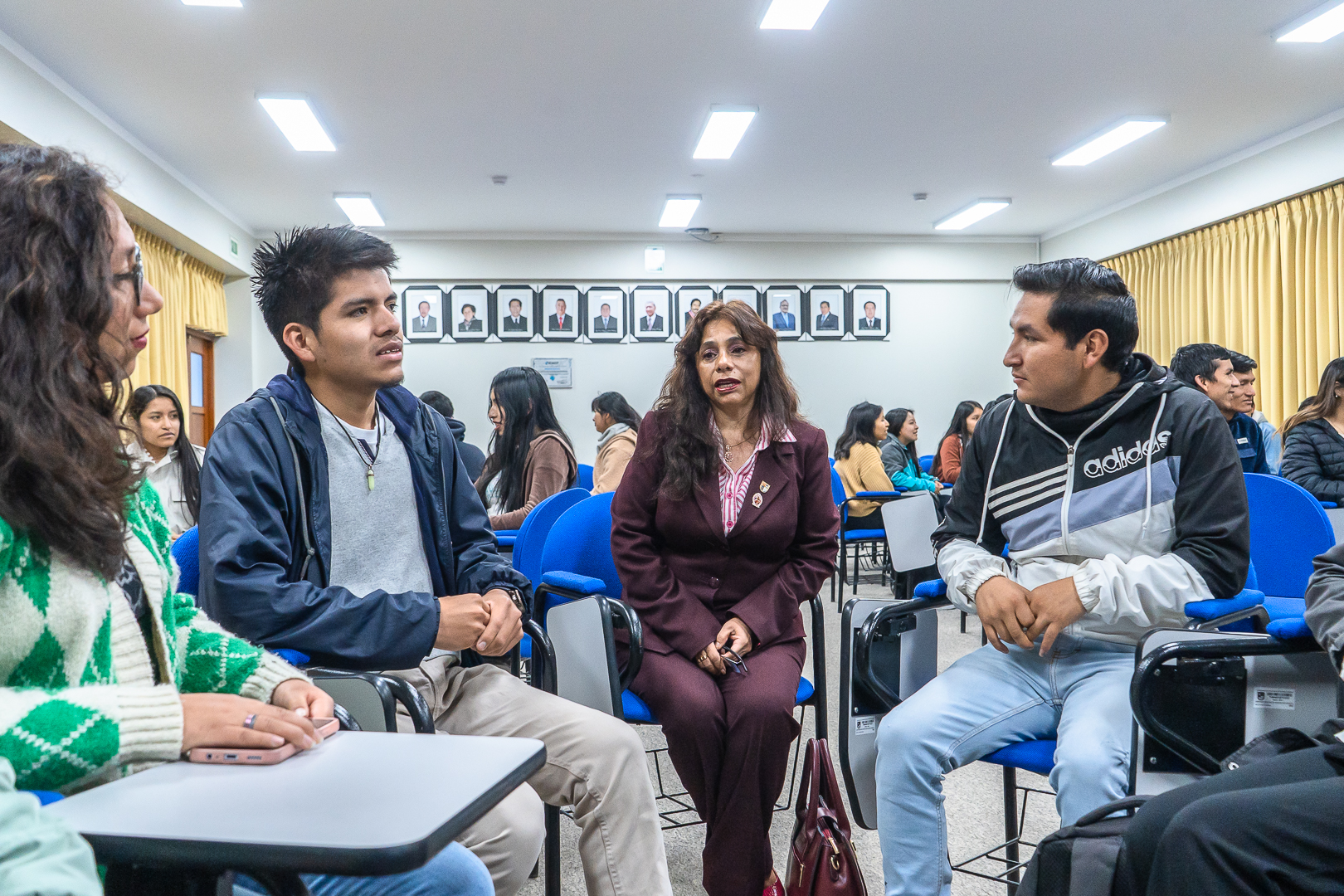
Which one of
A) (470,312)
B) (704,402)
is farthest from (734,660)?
(470,312)

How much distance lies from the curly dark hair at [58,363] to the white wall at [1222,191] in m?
7.18

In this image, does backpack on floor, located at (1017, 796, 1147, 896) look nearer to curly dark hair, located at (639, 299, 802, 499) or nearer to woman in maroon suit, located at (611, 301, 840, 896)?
woman in maroon suit, located at (611, 301, 840, 896)

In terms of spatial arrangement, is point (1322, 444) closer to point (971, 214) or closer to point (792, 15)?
point (792, 15)

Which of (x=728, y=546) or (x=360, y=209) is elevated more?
(x=360, y=209)

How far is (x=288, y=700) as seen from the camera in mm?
1125

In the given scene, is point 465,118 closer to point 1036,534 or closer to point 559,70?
point 559,70

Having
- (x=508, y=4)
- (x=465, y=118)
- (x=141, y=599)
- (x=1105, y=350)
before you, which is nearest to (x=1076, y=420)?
(x=1105, y=350)

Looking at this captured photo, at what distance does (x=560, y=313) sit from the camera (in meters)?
8.99

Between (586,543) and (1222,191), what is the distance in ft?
22.1

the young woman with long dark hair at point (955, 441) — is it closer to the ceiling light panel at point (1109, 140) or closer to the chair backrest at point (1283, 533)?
the ceiling light panel at point (1109, 140)

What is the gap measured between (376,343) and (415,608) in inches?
20.8

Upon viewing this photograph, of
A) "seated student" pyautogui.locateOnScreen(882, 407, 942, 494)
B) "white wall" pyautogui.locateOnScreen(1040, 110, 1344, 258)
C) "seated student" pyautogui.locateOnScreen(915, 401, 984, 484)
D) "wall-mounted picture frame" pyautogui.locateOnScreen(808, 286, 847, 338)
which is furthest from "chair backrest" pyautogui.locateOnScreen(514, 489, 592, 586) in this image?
"wall-mounted picture frame" pyautogui.locateOnScreen(808, 286, 847, 338)

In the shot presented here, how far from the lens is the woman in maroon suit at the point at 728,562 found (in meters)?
1.90

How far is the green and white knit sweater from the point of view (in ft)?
2.63
